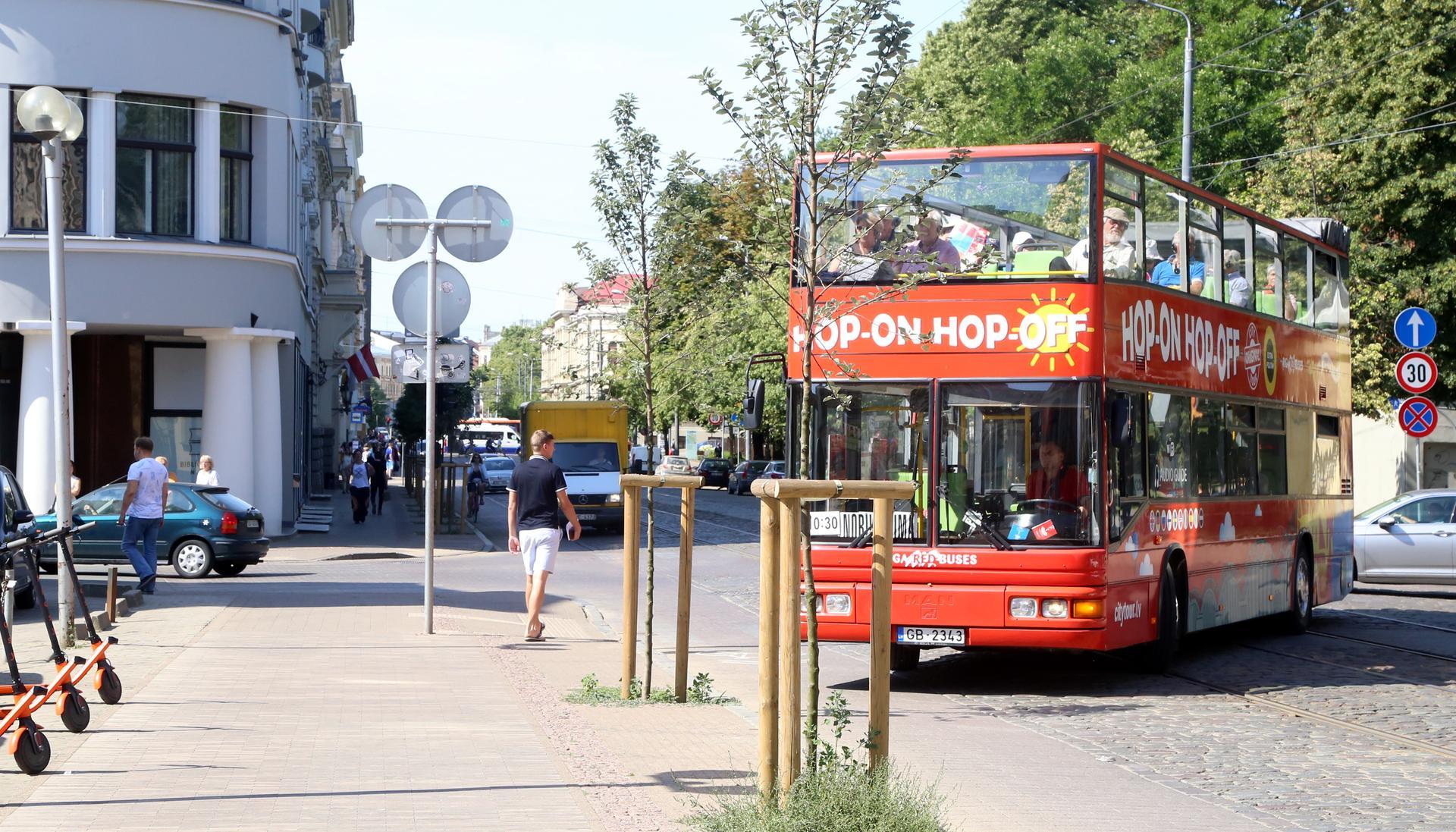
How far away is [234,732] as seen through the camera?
9.15m

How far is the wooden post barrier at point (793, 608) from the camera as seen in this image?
6605 millimetres

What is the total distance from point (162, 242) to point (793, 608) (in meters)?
23.7

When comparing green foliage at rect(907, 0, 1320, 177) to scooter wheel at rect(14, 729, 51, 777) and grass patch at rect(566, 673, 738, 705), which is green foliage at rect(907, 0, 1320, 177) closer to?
grass patch at rect(566, 673, 738, 705)

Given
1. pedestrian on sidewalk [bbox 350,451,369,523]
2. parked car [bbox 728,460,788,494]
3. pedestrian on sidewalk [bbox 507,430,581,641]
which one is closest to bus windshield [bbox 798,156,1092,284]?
pedestrian on sidewalk [bbox 507,430,581,641]

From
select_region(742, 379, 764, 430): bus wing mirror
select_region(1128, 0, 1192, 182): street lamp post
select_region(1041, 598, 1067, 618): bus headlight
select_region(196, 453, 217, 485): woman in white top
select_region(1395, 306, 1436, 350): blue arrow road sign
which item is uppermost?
select_region(1128, 0, 1192, 182): street lamp post

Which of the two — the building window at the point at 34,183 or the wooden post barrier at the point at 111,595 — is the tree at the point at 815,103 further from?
the building window at the point at 34,183

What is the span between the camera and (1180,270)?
13695 millimetres

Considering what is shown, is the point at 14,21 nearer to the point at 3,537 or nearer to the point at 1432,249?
the point at 3,537

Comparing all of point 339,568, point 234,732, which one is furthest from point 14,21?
point 234,732

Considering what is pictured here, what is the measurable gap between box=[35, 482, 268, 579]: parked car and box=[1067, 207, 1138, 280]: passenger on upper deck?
48.4ft

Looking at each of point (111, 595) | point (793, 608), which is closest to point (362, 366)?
point (111, 595)

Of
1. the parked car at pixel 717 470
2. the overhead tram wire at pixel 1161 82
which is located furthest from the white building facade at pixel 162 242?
the parked car at pixel 717 470

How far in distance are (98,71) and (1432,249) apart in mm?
24901

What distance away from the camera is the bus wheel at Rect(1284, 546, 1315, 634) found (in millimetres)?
17344
